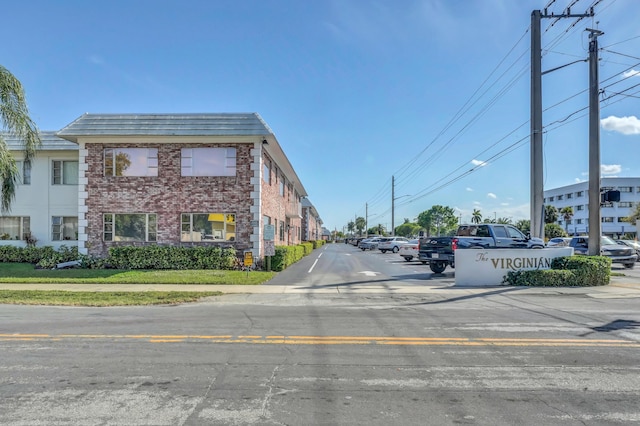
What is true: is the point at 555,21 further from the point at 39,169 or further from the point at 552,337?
the point at 39,169

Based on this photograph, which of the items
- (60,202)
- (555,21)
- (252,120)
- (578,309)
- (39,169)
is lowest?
(578,309)

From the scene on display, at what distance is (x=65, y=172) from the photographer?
72.6 feet

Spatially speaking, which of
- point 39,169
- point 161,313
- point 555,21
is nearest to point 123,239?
point 39,169

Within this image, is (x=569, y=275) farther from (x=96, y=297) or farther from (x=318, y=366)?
(x=96, y=297)

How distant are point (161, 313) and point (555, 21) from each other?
19.0 meters

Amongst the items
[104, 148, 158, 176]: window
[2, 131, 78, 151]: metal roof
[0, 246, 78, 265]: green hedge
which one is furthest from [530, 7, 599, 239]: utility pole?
[2, 131, 78, 151]: metal roof

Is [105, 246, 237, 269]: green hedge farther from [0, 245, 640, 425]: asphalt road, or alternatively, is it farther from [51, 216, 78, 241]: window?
[0, 245, 640, 425]: asphalt road

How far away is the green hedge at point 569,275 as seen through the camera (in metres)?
15.0

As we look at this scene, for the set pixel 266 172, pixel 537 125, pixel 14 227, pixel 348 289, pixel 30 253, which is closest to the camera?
pixel 348 289

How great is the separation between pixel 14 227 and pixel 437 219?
122306 mm

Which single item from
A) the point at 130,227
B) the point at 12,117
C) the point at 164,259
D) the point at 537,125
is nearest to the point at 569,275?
the point at 537,125

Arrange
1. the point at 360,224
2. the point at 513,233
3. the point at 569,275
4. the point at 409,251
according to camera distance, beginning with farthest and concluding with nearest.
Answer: the point at 360,224, the point at 409,251, the point at 513,233, the point at 569,275

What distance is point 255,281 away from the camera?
1554cm

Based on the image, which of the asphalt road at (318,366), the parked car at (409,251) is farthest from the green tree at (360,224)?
the asphalt road at (318,366)
